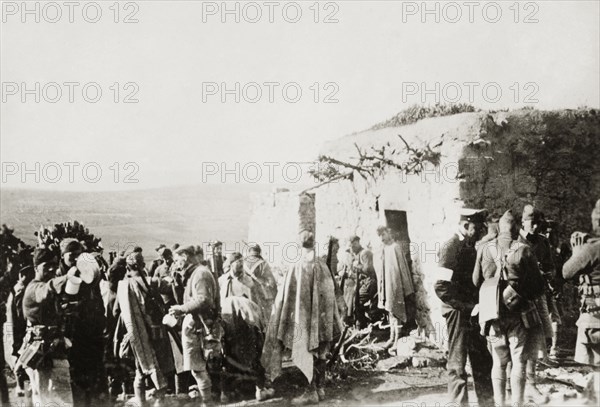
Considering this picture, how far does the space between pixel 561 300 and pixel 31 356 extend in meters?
6.74

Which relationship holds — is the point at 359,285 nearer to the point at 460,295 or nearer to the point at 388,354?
the point at 388,354

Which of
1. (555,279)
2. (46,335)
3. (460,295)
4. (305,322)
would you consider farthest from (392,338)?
(46,335)

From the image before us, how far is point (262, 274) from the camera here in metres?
7.56

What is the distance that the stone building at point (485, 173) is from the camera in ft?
24.6

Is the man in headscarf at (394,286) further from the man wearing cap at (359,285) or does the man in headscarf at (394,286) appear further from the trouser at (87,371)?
the trouser at (87,371)

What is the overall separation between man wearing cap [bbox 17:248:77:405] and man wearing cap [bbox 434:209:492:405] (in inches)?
139

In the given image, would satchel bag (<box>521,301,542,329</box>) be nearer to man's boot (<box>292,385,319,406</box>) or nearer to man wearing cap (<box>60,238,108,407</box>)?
man's boot (<box>292,385,319,406</box>)

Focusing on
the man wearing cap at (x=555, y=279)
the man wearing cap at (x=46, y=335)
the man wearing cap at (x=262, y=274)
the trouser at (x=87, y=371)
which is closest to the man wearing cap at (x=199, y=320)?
the trouser at (x=87, y=371)

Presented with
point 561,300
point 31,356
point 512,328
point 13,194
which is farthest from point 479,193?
point 13,194

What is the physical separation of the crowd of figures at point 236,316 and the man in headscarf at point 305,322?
1cm

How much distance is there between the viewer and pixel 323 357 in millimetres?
6348

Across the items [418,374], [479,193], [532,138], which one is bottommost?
[418,374]

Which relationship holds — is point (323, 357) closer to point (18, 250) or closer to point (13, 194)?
point (18, 250)

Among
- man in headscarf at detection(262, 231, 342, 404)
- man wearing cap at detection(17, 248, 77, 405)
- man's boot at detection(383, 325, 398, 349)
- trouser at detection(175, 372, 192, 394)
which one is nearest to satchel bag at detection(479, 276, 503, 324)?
man in headscarf at detection(262, 231, 342, 404)
